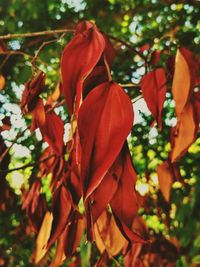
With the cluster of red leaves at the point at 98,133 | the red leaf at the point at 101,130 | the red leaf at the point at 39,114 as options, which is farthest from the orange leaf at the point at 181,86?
the red leaf at the point at 39,114

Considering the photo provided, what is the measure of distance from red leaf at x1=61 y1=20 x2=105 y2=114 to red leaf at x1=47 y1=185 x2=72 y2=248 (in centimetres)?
17

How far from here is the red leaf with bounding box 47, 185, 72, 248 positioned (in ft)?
1.74

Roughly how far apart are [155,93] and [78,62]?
0.51 feet

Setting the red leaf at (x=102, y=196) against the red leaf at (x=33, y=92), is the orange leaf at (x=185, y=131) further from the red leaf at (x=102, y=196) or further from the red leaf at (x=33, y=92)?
the red leaf at (x=33, y=92)

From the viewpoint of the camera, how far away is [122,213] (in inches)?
15.1

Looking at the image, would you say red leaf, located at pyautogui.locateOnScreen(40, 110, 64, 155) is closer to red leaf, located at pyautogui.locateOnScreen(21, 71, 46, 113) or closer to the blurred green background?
red leaf, located at pyautogui.locateOnScreen(21, 71, 46, 113)

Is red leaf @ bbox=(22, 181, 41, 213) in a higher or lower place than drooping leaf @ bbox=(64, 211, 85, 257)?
higher

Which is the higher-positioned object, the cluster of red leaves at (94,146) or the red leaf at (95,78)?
the red leaf at (95,78)

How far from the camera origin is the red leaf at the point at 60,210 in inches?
20.9

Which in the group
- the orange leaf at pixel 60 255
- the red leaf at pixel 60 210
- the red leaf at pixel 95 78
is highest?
the red leaf at pixel 95 78

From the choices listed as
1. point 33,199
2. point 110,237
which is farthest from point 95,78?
point 33,199

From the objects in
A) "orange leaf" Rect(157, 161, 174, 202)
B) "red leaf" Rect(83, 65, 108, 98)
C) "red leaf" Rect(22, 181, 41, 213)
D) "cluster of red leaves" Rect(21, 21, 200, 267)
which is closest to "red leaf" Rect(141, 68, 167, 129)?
"cluster of red leaves" Rect(21, 21, 200, 267)

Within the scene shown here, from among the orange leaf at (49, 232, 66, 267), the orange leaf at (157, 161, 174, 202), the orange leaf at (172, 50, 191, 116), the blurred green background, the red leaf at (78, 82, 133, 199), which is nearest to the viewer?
the red leaf at (78, 82, 133, 199)

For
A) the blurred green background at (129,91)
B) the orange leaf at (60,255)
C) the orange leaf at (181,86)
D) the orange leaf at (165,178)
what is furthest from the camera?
the blurred green background at (129,91)
